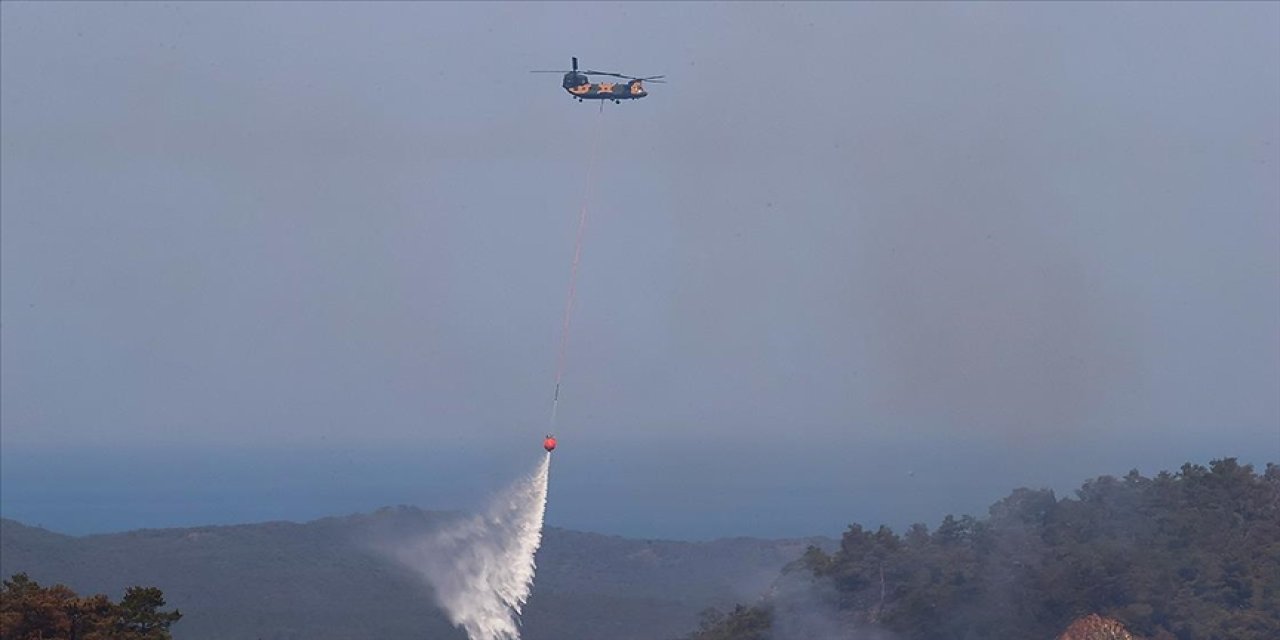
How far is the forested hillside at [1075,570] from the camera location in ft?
224

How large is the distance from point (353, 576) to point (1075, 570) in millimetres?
57610

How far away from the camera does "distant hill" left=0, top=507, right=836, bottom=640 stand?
317ft

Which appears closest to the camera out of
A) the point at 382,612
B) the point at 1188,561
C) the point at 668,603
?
the point at 1188,561

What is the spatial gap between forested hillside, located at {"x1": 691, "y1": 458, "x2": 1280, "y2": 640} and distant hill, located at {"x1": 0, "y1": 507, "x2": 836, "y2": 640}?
40.9 ft

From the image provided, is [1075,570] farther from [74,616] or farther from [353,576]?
[353,576]

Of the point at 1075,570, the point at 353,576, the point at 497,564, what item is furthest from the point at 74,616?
the point at 353,576

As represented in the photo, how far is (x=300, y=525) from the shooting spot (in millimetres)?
130000

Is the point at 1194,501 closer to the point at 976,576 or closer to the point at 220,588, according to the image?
the point at 976,576

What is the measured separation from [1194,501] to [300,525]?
236 ft

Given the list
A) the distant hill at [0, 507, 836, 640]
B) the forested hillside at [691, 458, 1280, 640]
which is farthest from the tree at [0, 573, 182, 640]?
the distant hill at [0, 507, 836, 640]

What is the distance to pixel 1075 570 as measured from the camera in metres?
69.6

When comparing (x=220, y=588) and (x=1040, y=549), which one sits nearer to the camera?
(x=1040, y=549)

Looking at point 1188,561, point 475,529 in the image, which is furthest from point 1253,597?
point 475,529

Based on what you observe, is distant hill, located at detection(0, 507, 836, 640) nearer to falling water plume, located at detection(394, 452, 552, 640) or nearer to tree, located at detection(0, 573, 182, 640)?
falling water plume, located at detection(394, 452, 552, 640)
